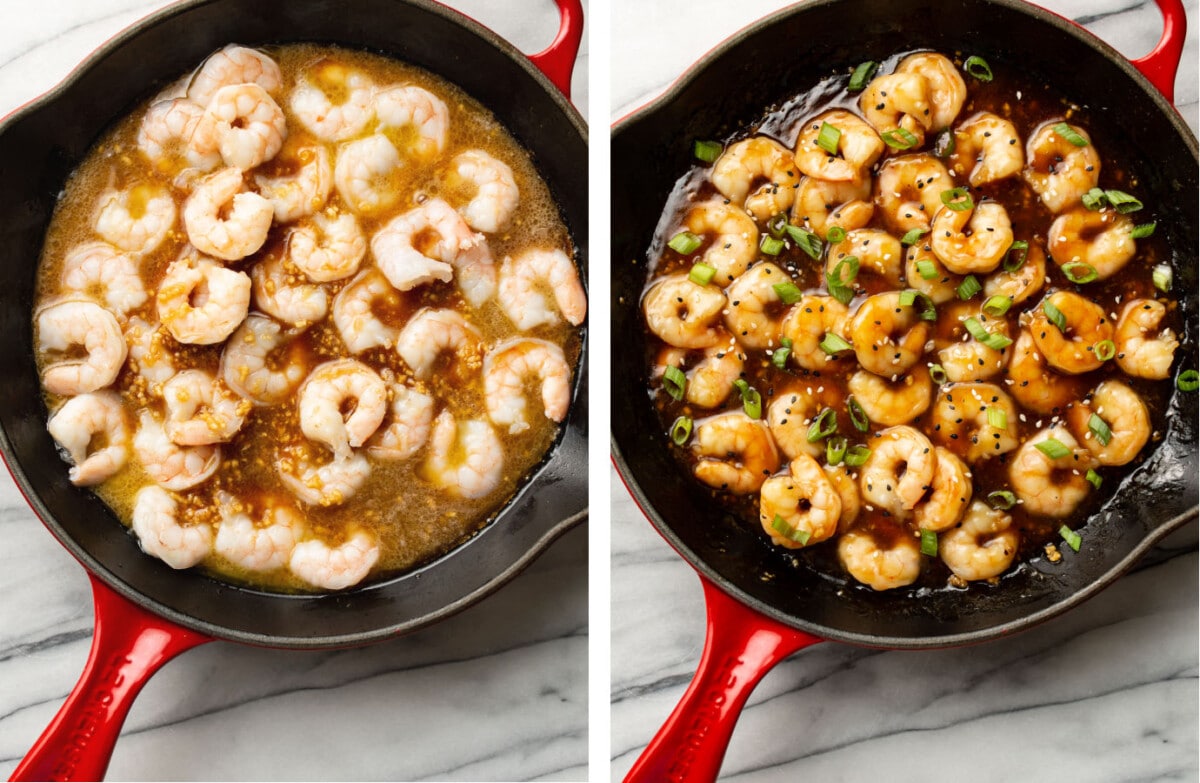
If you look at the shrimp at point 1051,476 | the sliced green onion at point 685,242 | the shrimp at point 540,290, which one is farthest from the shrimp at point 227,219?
the shrimp at point 1051,476

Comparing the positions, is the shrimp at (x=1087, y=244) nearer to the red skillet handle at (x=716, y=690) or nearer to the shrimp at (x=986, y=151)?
the shrimp at (x=986, y=151)

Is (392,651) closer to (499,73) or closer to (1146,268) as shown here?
(499,73)

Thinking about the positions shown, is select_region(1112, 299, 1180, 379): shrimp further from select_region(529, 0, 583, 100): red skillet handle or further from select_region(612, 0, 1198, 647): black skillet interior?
select_region(529, 0, 583, 100): red skillet handle

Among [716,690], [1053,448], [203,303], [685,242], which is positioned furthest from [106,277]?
[1053,448]

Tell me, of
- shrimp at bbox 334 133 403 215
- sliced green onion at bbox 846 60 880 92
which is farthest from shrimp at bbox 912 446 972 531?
shrimp at bbox 334 133 403 215

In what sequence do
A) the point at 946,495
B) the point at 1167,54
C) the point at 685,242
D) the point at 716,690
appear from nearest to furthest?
1. the point at 716,690
2. the point at 1167,54
3. the point at 946,495
4. the point at 685,242

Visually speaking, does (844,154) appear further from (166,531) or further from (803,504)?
(166,531)

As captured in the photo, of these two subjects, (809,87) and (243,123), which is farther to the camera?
(809,87)
